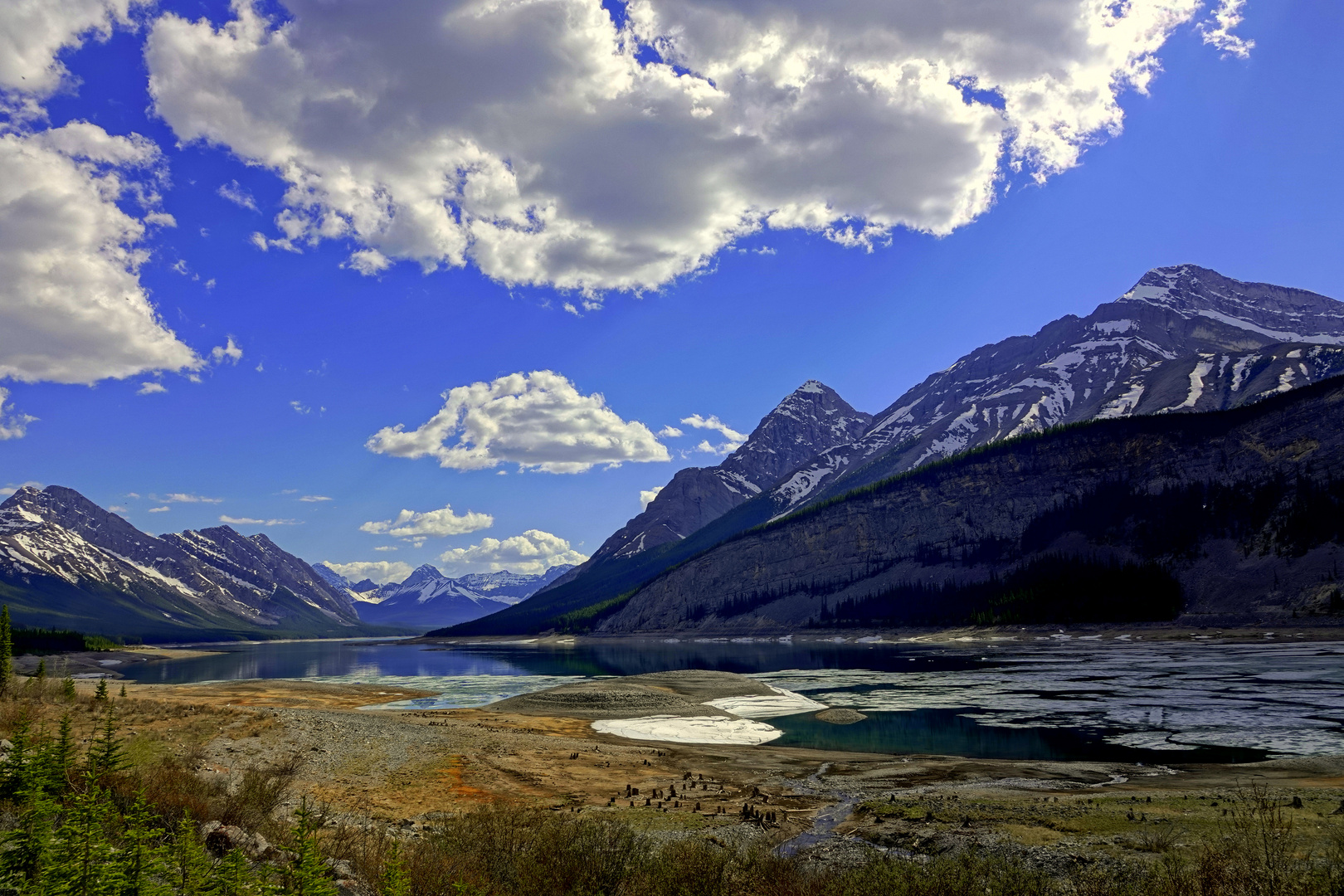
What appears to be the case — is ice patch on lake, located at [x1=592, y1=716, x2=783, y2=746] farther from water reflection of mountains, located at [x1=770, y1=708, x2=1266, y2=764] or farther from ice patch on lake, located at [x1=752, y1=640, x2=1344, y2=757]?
ice patch on lake, located at [x1=752, y1=640, x2=1344, y2=757]

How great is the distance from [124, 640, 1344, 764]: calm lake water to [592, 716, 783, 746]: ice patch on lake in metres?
2.38

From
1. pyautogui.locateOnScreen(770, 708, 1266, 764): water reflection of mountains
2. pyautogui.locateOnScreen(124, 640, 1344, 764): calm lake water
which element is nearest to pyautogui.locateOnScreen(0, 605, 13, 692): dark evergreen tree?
pyautogui.locateOnScreen(124, 640, 1344, 764): calm lake water

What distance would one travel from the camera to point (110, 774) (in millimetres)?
21609

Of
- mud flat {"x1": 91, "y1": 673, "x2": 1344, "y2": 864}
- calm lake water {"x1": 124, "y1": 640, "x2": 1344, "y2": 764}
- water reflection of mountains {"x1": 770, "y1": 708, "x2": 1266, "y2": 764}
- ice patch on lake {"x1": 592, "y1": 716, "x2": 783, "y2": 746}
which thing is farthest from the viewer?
ice patch on lake {"x1": 592, "y1": 716, "x2": 783, "y2": 746}

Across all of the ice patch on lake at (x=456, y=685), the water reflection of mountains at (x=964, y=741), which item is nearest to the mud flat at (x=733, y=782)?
the water reflection of mountains at (x=964, y=741)

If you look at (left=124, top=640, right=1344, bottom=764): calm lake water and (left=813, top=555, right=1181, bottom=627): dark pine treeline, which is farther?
(left=813, top=555, right=1181, bottom=627): dark pine treeline

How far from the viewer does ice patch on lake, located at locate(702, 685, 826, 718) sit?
209ft

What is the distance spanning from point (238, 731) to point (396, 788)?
17.0 metres

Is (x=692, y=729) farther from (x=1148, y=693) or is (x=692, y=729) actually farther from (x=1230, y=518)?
(x=1230, y=518)

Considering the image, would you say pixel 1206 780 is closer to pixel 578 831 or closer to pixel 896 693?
pixel 578 831

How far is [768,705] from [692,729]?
1375cm

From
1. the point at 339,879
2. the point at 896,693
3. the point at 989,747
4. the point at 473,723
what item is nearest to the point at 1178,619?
the point at 896,693

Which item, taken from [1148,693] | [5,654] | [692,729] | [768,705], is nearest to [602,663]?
[768,705]

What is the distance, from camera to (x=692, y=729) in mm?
56938
